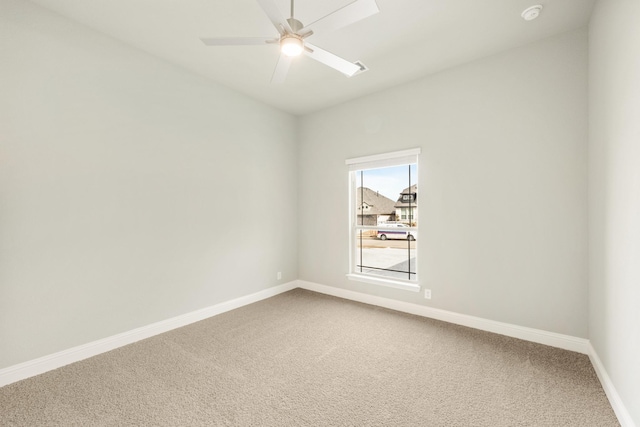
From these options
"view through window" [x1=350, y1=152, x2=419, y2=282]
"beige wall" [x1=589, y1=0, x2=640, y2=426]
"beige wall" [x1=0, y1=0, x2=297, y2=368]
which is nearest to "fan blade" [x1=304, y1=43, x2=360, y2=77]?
"beige wall" [x1=589, y1=0, x2=640, y2=426]

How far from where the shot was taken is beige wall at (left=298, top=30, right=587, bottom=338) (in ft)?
8.19

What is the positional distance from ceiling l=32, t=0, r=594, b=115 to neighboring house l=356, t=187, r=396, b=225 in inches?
59.3

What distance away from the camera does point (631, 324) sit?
61.4 inches

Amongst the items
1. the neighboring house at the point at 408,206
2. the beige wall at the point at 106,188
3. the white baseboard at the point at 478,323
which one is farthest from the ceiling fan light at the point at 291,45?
the white baseboard at the point at 478,323

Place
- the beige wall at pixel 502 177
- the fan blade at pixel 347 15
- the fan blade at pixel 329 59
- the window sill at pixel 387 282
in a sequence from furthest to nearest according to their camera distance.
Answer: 1. the window sill at pixel 387 282
2. the beige wall at pixel 502 177
3. the fan blade at pixel 329 59
4. the fan blade at pixel 347 15

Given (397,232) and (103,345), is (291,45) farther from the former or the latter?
(103,345)

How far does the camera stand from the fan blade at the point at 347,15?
1510 mm

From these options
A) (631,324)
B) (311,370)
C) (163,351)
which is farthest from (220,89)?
(631,324)

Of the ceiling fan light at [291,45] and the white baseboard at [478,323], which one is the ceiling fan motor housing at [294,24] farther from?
the white baseboard at [478,323]

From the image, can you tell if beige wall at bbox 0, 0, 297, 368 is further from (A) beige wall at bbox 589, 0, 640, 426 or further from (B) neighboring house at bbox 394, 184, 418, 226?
(A) beige wall at bbox 589, 0, 640, 426

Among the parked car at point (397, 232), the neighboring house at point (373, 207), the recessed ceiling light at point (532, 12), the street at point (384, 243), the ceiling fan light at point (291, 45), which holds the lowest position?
the street at point (384, 243)

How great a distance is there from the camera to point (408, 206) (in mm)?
3660

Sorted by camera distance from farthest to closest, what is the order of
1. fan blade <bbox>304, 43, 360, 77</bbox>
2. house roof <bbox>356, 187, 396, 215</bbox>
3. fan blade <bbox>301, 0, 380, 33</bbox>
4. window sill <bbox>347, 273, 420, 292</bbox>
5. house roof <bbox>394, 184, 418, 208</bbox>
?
house roof <bbox>356, 187, 396, 215</bbox> < house roof <bbox>394, 184, 418, 208</bbox> < window sill <bbox>347, 273, 420, 292</bbox> < fan blade <bbox>304, 43, 360, 77</bbox> < fan blade <bbox>301, 0, 380, 33</bbox>

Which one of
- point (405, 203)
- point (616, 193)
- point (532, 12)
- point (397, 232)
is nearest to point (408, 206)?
point (405, 203)
